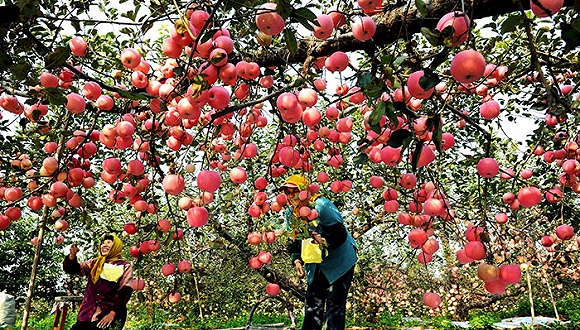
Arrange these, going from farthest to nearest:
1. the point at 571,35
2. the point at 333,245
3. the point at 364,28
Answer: the point at 333,245, the point at 364,28, the point at 571,35

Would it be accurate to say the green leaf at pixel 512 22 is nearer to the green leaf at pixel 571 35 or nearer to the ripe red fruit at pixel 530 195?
the green leaf at pixel 571 35

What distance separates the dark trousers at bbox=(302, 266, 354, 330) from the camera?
3.00 metres

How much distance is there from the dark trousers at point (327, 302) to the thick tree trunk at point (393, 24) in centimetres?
189

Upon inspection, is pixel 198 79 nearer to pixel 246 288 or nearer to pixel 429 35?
pixel 429 35

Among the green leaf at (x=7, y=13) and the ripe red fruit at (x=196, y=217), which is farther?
the ripe red fruit at (x=196, y=217)

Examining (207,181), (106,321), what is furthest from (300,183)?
(106,321)

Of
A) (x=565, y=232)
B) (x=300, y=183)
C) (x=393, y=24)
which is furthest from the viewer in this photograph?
(x=565, y=232)

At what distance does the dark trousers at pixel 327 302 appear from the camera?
3.00 m

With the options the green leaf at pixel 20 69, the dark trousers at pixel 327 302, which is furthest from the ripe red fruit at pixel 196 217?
the dark trousers at pixel 327 302

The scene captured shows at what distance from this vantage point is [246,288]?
10.3 m

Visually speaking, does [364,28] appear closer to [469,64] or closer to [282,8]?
[469,64]

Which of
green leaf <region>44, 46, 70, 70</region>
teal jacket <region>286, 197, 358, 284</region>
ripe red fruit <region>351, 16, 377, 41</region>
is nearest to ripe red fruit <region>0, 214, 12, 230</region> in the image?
green leaf <region>44, 46, 70, 70</region>

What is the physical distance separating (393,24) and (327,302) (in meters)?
2.24

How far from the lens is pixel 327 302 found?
3117mm
